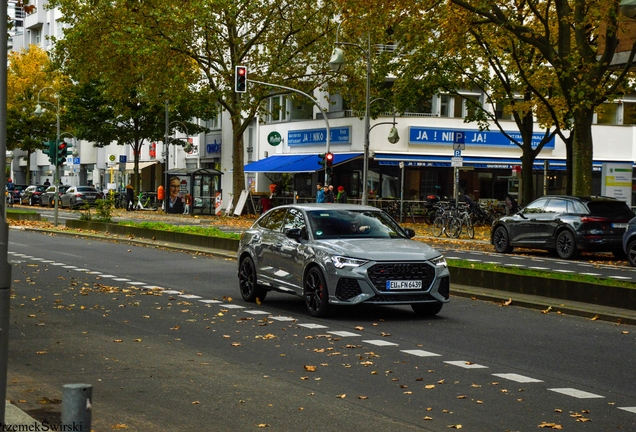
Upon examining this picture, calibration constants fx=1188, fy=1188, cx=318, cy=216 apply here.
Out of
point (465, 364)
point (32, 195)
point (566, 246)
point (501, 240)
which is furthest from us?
point (32, 195)

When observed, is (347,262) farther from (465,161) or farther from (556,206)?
(465,161)

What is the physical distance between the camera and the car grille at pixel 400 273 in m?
14.8

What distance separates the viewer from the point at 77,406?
476 centimetres

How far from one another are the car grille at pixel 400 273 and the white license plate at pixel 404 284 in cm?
4

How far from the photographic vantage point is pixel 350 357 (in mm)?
11594

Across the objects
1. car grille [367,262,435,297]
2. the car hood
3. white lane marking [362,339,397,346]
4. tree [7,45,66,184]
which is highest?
tree [7,45,66,184]

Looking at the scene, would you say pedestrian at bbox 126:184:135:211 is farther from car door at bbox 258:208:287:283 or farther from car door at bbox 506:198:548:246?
car door at bbox 258:208:287:283

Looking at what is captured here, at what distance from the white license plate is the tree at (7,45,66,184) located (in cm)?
8293

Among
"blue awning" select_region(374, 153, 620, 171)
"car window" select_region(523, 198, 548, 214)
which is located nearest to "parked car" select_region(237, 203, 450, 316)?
"car window" select_region(523, 198, 548, 214)

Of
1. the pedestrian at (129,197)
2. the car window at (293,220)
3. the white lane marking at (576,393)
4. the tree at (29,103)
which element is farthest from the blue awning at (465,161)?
the white lane marking at (576,393)

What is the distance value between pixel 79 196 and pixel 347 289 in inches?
2466

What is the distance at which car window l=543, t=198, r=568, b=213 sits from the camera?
97.8 feet

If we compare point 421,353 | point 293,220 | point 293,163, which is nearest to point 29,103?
point 293,163

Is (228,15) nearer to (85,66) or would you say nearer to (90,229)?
(85,66)
